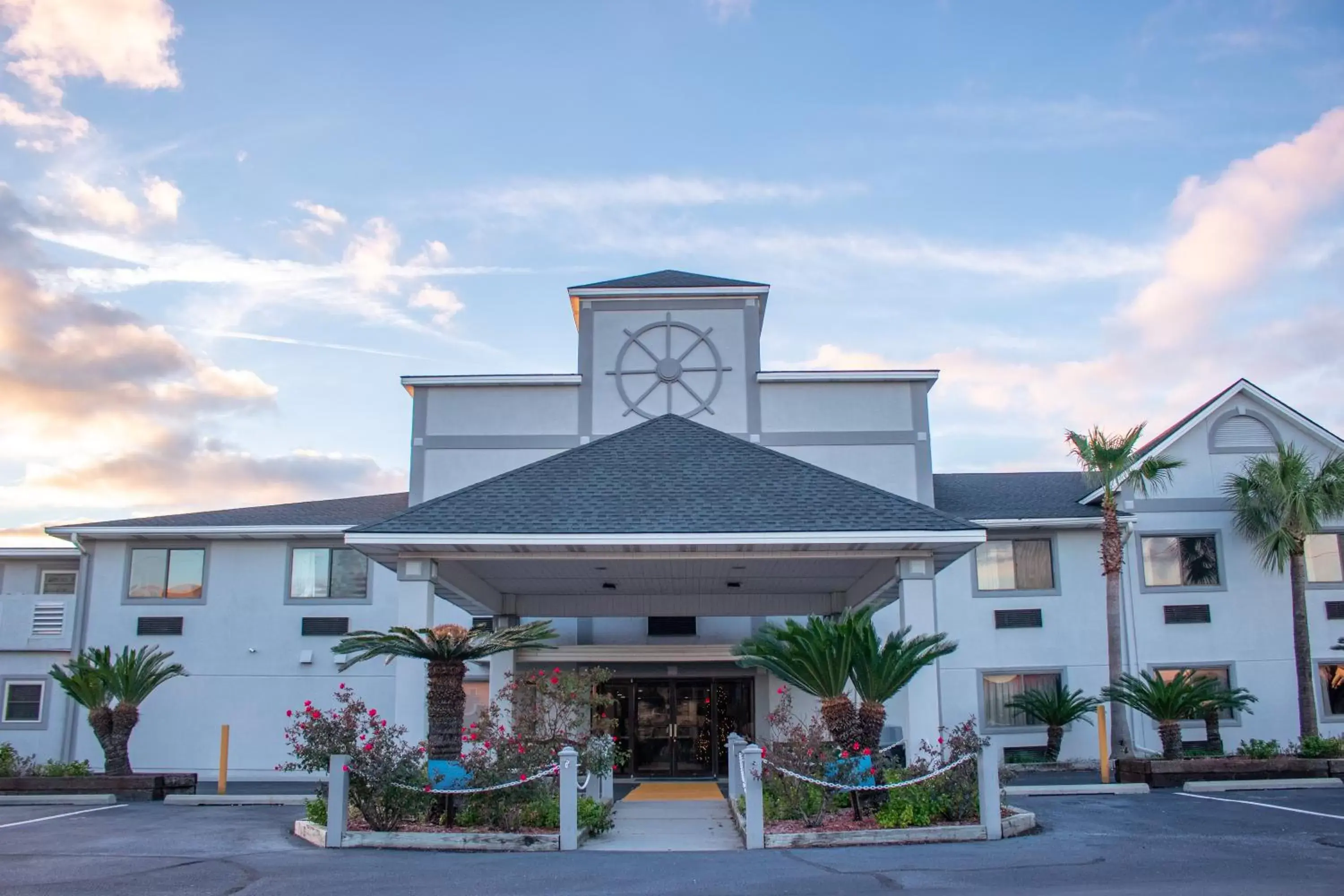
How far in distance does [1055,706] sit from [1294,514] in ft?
21.9

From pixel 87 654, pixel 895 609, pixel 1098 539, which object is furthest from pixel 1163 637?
pixel 87 654

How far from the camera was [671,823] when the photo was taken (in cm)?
1661

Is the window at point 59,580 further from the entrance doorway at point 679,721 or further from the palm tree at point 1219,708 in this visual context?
the palm tree at point 1219,708

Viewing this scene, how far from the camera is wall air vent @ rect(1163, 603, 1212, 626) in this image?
26.6 m

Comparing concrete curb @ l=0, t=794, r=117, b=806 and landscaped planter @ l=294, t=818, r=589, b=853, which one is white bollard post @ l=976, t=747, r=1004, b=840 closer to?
landscaped planter @ l=294, t=818, r=589, b=853

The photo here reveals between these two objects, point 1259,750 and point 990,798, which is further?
point 1259,750

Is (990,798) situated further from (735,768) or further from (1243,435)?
(1243,435)

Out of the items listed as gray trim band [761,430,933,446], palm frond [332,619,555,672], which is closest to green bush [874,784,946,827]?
palm frond [332,619,555,672]

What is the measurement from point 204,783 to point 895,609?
1601cm

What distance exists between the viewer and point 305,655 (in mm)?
26703

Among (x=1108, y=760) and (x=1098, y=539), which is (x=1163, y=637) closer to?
(x=1098, y=539)

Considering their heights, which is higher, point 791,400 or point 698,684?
point 791,400

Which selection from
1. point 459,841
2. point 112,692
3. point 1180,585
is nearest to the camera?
point 459,841

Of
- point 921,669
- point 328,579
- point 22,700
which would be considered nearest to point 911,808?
point 921,669
